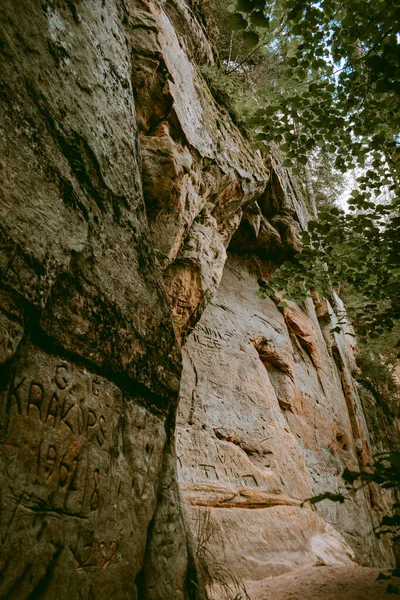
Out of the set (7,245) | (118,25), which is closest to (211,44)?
(118,25)

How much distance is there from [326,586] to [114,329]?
12.0 feet

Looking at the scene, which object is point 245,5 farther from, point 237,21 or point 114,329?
point 114,329

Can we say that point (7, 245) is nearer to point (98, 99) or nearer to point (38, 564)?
point (38, 564)

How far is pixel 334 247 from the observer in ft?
15.0

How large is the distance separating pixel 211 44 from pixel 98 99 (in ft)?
19.5

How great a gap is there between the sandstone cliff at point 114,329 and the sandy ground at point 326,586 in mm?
461

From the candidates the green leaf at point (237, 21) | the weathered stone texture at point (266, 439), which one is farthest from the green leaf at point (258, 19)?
the weathered stone texture at point (266, 439)

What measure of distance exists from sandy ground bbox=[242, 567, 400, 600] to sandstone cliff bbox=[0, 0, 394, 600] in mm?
461

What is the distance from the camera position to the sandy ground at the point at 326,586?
3.70m

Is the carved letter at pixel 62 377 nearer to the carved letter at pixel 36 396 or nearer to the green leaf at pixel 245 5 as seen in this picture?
the carved letter at pixel 36 396

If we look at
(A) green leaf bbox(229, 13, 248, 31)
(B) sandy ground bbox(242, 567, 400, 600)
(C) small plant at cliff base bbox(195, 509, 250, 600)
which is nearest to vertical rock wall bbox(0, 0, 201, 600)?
(C) small plant at cliff base bbox(195, 509, 250, 600)

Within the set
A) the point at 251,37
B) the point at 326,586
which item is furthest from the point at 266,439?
the point at 251,37

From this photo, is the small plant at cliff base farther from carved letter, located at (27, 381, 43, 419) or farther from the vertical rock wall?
carved letter, located at (27, 381, 43, 419)

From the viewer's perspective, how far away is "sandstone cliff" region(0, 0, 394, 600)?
2.26 meters
